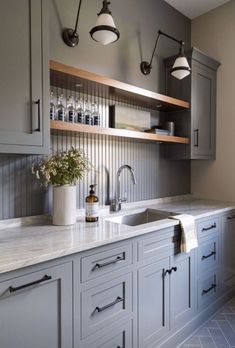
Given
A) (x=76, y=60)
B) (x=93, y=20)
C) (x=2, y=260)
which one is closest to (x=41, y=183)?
(x=2, y=260)

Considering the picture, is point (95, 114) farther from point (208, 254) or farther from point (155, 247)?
point (208, 254)

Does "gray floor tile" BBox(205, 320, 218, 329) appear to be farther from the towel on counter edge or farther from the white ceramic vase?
the white ceramic vase

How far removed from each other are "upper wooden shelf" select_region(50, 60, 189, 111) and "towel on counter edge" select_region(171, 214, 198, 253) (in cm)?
104

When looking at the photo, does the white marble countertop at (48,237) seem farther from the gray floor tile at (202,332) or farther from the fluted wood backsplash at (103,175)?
the gray floor tile at (202,332)

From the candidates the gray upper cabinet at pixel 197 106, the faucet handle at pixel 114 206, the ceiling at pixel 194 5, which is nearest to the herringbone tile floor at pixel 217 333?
the faucet handle at pixel 114 206

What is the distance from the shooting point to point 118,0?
2.29m

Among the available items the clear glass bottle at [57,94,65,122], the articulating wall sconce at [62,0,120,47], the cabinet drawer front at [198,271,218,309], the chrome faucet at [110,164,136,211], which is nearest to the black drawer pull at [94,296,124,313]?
the chrome faucet at [110,164,136,211]

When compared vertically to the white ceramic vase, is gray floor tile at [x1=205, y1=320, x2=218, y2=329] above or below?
below

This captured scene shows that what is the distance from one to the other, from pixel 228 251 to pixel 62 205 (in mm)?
1742

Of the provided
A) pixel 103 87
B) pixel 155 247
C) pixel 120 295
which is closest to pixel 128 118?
pixel 103 87

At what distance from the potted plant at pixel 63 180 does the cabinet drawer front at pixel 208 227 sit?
1.04m

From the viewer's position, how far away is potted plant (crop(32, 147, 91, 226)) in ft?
5.45

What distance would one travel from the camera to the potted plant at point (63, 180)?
1.66 metres

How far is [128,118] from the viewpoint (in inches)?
90.6
